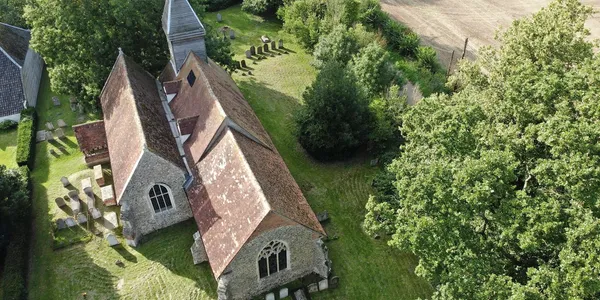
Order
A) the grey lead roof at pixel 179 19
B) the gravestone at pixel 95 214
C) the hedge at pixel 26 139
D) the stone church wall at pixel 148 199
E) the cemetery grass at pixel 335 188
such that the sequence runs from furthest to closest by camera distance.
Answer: the hedge at pixel 26 139, the grey lead roof at pixel 179 19, the gravestone at pixel 95 214, the cemetery grass at pixel 335 188, the stone church wall at pixel 148 199

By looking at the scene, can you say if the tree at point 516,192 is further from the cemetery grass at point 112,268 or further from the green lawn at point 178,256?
the cemetery grass at point 112,268

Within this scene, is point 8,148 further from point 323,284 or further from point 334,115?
point 323,284

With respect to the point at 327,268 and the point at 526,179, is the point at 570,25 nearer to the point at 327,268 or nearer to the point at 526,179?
the point at 526,179

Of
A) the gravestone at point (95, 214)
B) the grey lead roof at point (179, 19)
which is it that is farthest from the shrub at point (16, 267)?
the grey lead roof at point (179, 19)

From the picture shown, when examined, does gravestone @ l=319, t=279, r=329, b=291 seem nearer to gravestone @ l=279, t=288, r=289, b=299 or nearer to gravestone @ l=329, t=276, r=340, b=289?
gravestone @ l=329, t=276, r=340, b=289

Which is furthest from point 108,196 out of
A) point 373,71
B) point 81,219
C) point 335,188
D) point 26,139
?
point 373,71

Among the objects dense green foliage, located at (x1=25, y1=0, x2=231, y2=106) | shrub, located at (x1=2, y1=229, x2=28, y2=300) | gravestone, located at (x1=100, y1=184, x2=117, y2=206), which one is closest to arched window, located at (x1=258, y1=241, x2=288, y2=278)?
gravestone, located at (x1=100, y1=184, x2=117, y2=206)
